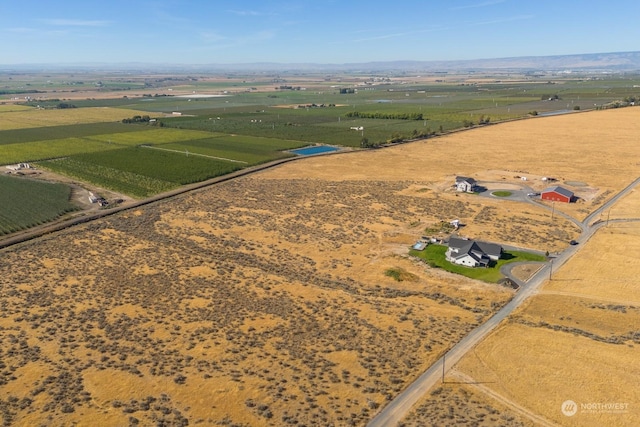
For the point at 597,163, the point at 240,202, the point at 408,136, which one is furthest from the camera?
the point at 408,136

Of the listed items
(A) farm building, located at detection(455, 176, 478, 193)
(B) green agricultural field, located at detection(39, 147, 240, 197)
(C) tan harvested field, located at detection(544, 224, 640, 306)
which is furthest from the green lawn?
(B) green agricultural field, located at detection(39, 147, 240, 197)

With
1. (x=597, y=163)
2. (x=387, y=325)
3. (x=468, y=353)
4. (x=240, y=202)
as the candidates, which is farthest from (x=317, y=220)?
(x=597, y=163)

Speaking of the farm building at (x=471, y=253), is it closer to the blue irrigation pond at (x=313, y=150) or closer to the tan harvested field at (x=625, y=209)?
the tan harvested field at (x=625, y=209)

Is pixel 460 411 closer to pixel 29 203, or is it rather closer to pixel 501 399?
pixel 501 399

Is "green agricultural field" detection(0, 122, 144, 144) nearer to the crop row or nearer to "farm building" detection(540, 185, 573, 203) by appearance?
the crop row

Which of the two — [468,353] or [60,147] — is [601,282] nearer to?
[468,353]
